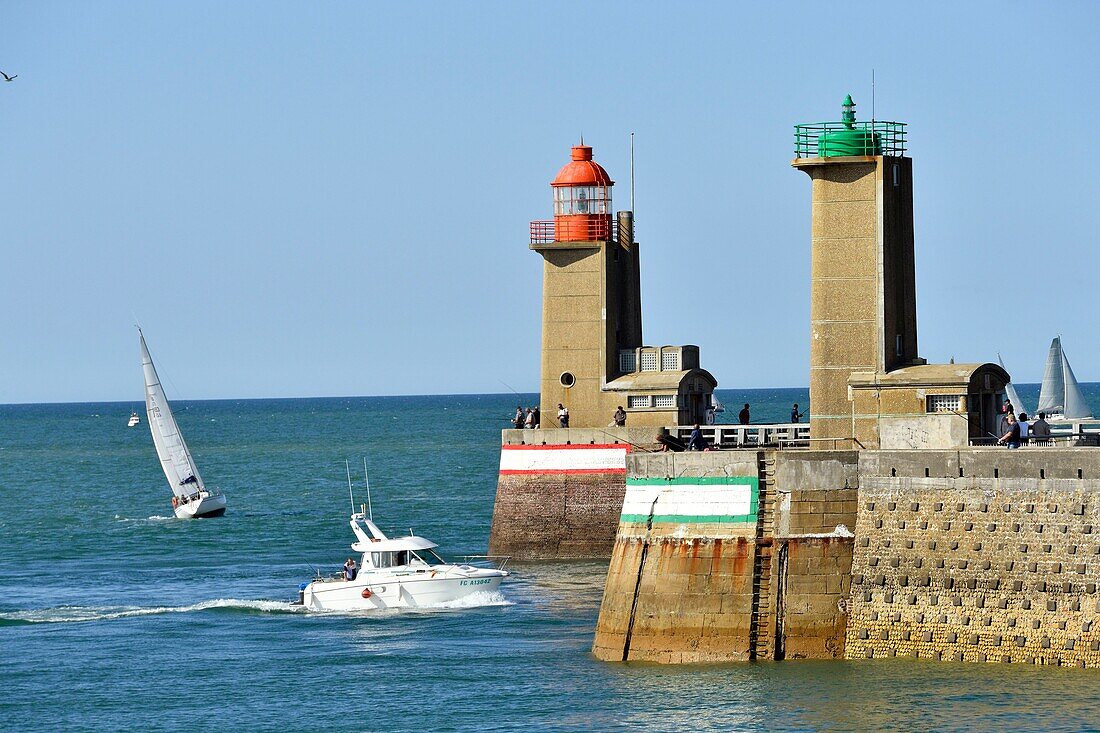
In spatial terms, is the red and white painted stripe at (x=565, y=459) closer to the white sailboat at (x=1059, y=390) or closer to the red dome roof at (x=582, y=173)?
the red dome roof at (x=582, y=173)

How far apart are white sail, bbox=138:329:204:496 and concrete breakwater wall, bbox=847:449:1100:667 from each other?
57166 millimetres

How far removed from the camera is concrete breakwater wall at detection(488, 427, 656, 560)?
53.2 metres

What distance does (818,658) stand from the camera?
32.7 m

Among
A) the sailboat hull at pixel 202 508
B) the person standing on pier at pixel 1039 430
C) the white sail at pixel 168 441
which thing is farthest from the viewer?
the white sail at pixel 168 441

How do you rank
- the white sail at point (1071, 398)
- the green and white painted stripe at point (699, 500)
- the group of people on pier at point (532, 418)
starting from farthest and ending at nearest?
the white sail at point (1071, 398) → the group of people on pier at point (532, 418) → the green and white painted stripe at point (699, 500)

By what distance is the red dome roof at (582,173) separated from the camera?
58.7 meters

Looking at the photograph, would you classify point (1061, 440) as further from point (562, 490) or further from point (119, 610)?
point (119, 610)

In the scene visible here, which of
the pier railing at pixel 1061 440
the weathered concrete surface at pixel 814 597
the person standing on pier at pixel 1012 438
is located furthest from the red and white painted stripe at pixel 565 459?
the weathered concrete surface at pixel 814 597

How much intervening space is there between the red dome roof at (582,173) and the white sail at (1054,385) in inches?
2496

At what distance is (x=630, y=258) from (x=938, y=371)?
19.4 meters

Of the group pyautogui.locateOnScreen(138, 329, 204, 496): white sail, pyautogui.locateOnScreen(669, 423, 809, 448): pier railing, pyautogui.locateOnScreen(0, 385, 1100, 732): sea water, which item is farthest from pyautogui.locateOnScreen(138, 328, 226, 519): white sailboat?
pyautogui.locateOnScreen(669, 423, 809, 448): pier railing

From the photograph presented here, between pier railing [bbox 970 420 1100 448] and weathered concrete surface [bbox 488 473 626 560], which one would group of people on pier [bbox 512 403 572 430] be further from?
pier railing [bbox 970 420 1100 448]

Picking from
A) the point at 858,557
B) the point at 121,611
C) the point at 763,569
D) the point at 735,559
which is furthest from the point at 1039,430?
the point at 121,611

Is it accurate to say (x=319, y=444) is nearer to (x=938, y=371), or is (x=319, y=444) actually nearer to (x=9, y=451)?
(x=9, y=451)
